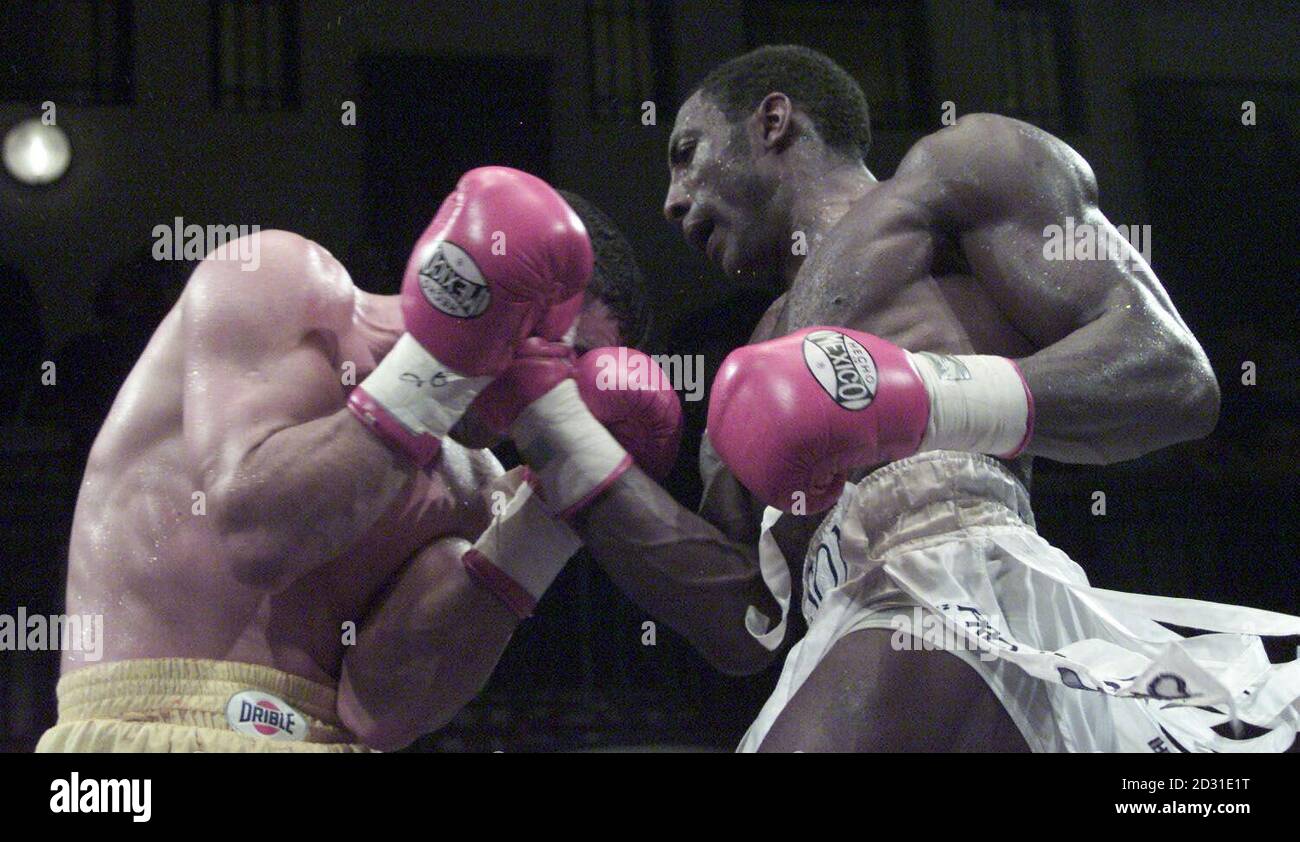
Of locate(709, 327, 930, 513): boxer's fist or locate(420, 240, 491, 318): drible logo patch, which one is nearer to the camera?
locate(709, 327, 930, 513): boxer's fist

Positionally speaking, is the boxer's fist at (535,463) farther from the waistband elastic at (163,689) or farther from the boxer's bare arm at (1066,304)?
the boxer's bare arm at (1066,304)

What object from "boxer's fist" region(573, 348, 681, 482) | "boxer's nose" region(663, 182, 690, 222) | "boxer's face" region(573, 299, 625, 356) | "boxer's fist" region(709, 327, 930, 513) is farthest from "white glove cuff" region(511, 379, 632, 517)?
"boxer's nose" region(663, 182, 690, 222)

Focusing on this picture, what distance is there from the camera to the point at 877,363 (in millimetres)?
1539

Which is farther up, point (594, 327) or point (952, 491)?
point (594, 327)

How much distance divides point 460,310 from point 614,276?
1.73 ft

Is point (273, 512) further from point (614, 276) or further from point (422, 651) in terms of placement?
point (614, 276)

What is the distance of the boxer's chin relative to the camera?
6.14 feet

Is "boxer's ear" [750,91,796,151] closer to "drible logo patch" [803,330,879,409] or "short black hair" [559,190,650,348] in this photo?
"short black hair" [559,190,650,348]

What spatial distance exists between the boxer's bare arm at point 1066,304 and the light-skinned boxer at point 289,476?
0.55 metres

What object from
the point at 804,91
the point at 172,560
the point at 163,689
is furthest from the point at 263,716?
the point at 804,91

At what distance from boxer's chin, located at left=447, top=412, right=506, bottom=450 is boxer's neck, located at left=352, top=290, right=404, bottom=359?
15 cm

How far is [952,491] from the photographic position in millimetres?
1659

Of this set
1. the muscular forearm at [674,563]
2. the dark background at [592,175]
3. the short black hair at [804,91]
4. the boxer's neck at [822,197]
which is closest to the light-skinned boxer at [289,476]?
the muscular forearm at [674,563]
